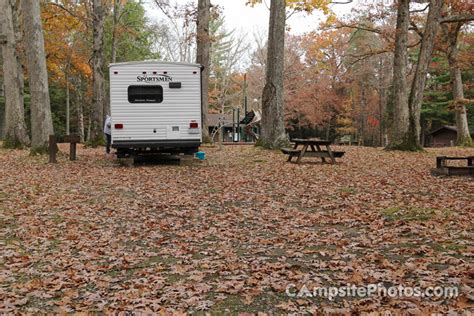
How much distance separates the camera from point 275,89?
17297 mm

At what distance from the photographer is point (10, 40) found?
21.8 metres

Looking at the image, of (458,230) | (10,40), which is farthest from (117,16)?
(458,230)

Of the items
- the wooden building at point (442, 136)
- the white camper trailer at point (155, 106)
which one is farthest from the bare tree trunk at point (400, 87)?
the wooden building at point (442, 136)

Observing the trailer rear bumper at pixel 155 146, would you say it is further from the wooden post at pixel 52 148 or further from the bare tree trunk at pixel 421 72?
the bare tree trunk at pixel 421 72

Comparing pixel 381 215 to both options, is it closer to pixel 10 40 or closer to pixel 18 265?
pixel 18 265

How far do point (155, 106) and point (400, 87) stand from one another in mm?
10130

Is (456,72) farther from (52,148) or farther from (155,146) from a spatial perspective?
Result: (52,148)

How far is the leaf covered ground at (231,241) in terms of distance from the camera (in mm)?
4207

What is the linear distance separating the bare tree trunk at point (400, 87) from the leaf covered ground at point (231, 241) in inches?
277

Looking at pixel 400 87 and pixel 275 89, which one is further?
pixel 400 87

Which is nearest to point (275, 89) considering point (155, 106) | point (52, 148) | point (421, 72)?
point (155, 106)

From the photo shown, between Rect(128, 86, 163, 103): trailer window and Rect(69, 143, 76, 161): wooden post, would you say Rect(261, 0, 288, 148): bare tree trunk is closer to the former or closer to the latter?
Rect(128, 86, 163, 103): trailer window

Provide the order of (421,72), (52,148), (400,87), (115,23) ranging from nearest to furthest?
1. (52,148)
2. (421,72)
3. (400,87)
4. (115,23)

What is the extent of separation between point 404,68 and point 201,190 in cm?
1232
